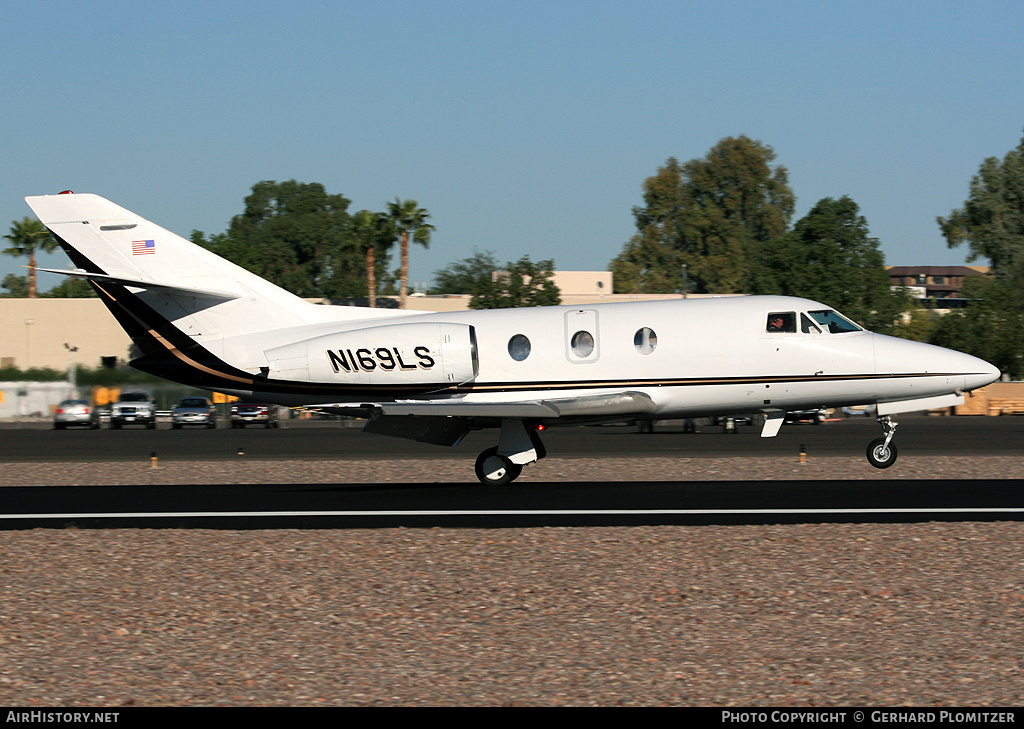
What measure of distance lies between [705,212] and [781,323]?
9944 cm

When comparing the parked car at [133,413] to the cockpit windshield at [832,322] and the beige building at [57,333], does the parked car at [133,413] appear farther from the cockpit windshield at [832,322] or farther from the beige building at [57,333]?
the cockpit windshield at [832,322]

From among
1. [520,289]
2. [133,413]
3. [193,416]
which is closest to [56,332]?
[133,413]

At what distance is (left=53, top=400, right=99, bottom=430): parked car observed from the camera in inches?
1807

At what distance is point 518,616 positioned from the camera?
8148 mm

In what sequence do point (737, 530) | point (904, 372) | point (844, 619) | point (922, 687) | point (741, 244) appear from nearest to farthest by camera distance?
point (922, 687)
point (844, 619)
point (737, 530)
point (904, 372)
point (741, 244)

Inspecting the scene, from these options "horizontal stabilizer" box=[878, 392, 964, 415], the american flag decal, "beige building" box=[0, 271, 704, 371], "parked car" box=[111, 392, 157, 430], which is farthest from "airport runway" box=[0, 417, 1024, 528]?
"beige building" box=[0, 271, 704, 371]

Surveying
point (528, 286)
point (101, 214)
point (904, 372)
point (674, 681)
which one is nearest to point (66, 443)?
point (101, 214)

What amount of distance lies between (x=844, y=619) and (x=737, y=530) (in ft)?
13.0

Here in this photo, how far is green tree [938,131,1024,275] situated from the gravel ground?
76981 millimetres

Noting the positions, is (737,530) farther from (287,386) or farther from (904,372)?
(287,386)

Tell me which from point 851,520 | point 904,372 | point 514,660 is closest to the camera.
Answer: point 514,660

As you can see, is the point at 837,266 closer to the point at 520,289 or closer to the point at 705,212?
the point at 520,289

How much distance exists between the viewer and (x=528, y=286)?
75.7 m

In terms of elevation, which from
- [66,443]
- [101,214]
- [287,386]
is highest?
[101,214]
